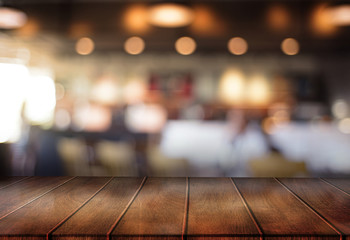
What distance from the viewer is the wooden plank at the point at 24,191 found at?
4.49 ft

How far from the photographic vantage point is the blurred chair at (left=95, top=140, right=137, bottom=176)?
330 cm

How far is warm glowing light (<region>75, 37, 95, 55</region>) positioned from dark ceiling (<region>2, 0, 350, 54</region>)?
258mm

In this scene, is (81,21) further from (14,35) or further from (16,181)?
(16,181)

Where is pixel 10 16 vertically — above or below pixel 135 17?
below

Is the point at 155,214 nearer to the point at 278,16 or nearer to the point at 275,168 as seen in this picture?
the point at 275,168

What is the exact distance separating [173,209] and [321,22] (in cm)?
443

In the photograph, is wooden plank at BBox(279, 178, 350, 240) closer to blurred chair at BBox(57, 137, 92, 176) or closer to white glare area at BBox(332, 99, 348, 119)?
blurred chair at BBox(57, 137, 92, 176)

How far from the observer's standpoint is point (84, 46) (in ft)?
19.7

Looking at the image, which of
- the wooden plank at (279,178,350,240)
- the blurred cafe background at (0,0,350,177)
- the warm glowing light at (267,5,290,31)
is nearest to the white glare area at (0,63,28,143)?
the blurred cafe background at (0,0,350,177)

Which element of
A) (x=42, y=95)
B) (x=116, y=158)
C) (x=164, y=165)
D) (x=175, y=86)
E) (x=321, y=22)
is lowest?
(x=164, y=165)

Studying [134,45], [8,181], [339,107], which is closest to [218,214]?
[8,181]

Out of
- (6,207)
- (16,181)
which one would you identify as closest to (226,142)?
(16,181)

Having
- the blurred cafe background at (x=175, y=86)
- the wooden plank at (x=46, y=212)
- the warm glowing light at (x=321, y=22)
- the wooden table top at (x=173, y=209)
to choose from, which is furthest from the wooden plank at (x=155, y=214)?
the warm glowing light at (x=321, y=22)

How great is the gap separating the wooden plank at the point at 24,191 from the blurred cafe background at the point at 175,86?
0.99 meters
